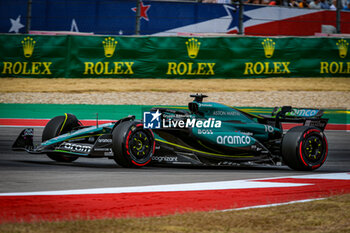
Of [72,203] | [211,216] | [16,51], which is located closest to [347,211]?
[211,216]

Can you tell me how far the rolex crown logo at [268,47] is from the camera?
61.9ft

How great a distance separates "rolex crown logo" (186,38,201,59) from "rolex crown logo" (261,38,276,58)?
6.64 ft

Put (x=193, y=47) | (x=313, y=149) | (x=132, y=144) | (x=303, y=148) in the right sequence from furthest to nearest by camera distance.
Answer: (x=193, y=47), (x=313, y=149), (x=303, y=148), (x=132, y=144)

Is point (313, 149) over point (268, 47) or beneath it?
beneath

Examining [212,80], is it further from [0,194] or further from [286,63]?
[0,194]

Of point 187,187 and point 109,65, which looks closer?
point 187,187

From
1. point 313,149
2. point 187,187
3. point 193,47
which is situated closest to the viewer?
point 187,187

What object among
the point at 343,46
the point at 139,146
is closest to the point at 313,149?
the point at 139,146

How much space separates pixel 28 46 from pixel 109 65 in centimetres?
248

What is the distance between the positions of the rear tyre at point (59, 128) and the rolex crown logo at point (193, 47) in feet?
33.6

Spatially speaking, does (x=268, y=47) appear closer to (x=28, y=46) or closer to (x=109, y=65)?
→ (x=109, y=65)

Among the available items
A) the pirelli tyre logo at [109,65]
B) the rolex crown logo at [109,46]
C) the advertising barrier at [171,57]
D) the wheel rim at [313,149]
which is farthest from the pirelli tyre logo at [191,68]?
the wheel rim at [313,149]

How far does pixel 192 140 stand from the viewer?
830 centimetres

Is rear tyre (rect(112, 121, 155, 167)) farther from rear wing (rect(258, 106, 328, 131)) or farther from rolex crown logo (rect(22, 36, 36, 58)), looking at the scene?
rolex crown logo (rect(22, 36, 36, 58))
